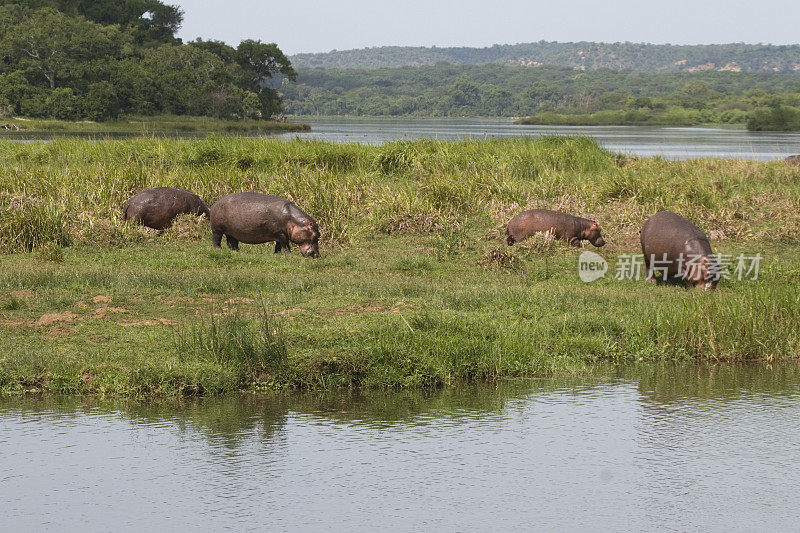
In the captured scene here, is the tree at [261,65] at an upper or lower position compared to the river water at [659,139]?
upper

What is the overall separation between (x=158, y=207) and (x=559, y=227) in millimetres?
6104

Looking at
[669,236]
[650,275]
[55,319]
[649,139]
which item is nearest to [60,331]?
[55,319]

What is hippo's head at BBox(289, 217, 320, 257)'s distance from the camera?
43.5ft

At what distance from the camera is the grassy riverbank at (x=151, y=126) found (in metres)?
60.8

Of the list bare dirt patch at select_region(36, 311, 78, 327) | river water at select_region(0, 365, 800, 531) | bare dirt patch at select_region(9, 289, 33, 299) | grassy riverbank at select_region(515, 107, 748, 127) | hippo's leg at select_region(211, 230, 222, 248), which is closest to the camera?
river water at select_region(0, 365, 800, 531)

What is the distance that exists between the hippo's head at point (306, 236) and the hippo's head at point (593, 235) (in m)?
3.95

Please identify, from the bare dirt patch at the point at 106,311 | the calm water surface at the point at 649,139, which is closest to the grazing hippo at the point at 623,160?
the calm water surface at the point at 649,139

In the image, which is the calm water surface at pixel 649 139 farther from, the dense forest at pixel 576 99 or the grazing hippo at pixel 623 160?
the dense forest at pixel 576 99

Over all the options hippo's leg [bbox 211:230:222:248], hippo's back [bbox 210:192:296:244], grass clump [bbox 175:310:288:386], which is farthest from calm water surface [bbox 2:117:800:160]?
grass clump [bbox 175:310:288:386]

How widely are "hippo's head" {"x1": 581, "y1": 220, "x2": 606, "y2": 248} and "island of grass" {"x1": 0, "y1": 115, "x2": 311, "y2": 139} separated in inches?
1708

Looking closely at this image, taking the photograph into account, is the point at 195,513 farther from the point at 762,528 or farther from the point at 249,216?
the point at 249,216

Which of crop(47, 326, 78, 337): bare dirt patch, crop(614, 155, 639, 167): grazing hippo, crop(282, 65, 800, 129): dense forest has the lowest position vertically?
crop(47, 326, 78, 337): bare dirt patch

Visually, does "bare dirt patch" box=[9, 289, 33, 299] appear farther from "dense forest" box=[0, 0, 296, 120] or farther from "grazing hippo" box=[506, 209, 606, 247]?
"dense forest" box=[0, 0, 296, 120]

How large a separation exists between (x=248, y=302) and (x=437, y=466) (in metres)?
4.48
